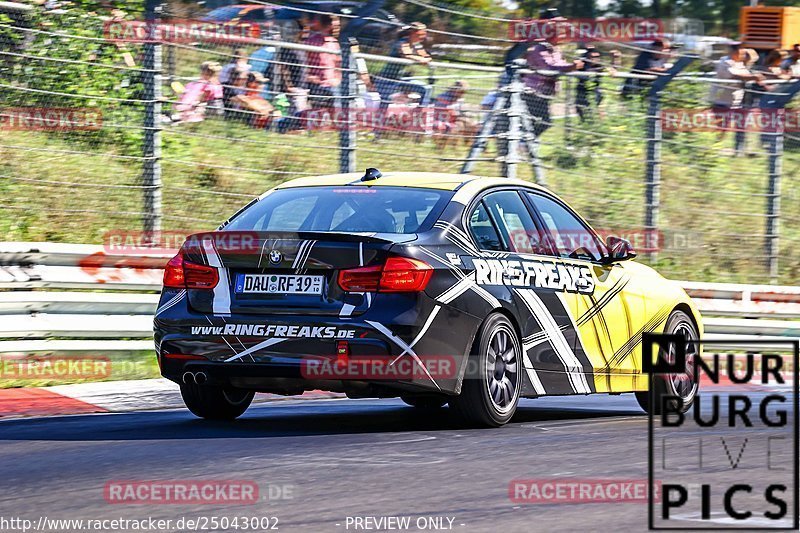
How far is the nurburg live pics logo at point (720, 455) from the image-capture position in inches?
230

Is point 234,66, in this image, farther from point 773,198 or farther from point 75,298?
point 773,198

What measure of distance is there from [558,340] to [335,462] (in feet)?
7.64

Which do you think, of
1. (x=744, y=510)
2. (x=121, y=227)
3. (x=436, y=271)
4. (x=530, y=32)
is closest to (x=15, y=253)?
(x=121, y=227)

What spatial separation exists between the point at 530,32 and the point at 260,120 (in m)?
4.40

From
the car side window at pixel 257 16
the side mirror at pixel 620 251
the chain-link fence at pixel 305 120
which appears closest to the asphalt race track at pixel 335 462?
the side mirror at pixel 620 251

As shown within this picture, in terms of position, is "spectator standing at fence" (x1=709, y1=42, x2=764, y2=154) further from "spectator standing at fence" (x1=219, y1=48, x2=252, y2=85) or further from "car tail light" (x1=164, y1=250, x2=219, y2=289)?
"car tail light" (x1=164, y1=250, x2=219, y2=289)

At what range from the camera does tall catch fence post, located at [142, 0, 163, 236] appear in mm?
12984

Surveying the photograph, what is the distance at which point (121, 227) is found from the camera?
43.3 feet

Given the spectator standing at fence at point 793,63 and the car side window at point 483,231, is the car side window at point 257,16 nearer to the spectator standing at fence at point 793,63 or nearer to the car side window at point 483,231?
the car side window at point 483,231

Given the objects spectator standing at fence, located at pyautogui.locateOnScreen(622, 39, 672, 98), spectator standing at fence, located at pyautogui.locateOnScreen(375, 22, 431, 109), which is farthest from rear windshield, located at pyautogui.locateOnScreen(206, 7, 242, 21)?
spectator standing at fence, located at pyautogui.locateOnScreen(622, 39, 672, 98)

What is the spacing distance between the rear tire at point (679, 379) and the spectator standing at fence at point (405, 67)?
17.2ft

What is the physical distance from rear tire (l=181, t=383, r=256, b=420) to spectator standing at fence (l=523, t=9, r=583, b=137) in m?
7.43

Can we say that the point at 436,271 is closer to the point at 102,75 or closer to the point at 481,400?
the point at 481,400

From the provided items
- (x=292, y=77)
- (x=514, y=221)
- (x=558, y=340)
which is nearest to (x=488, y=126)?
(x=292, y=77)
